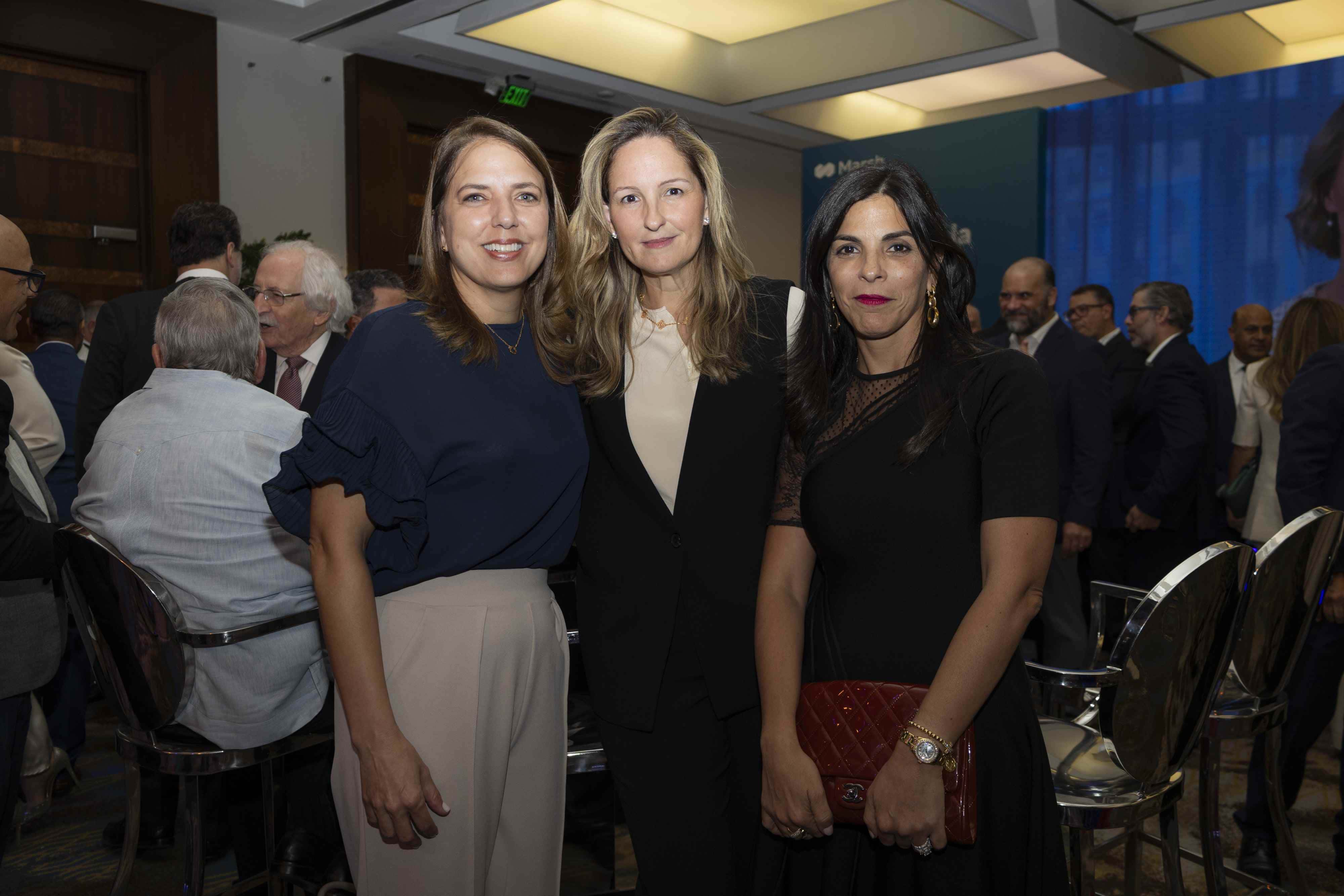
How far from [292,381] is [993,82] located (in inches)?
279

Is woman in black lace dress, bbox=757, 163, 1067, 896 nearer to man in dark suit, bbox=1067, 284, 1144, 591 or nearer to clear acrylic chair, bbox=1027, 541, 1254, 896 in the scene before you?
clear acrylic chair, bbox=1027, 541, 1254, 896

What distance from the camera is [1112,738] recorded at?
175cm

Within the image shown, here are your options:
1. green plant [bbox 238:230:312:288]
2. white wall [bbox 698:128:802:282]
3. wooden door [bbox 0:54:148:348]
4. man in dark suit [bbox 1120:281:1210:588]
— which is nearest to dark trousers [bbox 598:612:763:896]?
man in dark suit [bbox 1120:281:1210:588]

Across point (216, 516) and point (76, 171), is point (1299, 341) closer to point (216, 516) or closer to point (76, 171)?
point (216, 516)

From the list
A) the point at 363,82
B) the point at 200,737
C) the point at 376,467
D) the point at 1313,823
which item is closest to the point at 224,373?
the point at 200,737

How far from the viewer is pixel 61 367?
423cm

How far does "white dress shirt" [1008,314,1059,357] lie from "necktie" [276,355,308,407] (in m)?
3.12

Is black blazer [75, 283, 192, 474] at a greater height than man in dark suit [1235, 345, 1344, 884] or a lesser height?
greater

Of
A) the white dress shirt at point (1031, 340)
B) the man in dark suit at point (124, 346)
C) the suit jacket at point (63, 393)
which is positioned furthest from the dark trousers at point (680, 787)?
the white dress shirt at point (1031, 340)

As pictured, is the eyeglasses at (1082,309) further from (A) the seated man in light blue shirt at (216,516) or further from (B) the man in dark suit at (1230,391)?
(A) the seated man in light blue shirt at (216,516)

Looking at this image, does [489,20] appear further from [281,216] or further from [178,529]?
[178,529]

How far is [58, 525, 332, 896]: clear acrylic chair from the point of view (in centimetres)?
193

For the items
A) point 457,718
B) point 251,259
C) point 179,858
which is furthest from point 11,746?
point 251,259

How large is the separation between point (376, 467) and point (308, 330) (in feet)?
7.33
